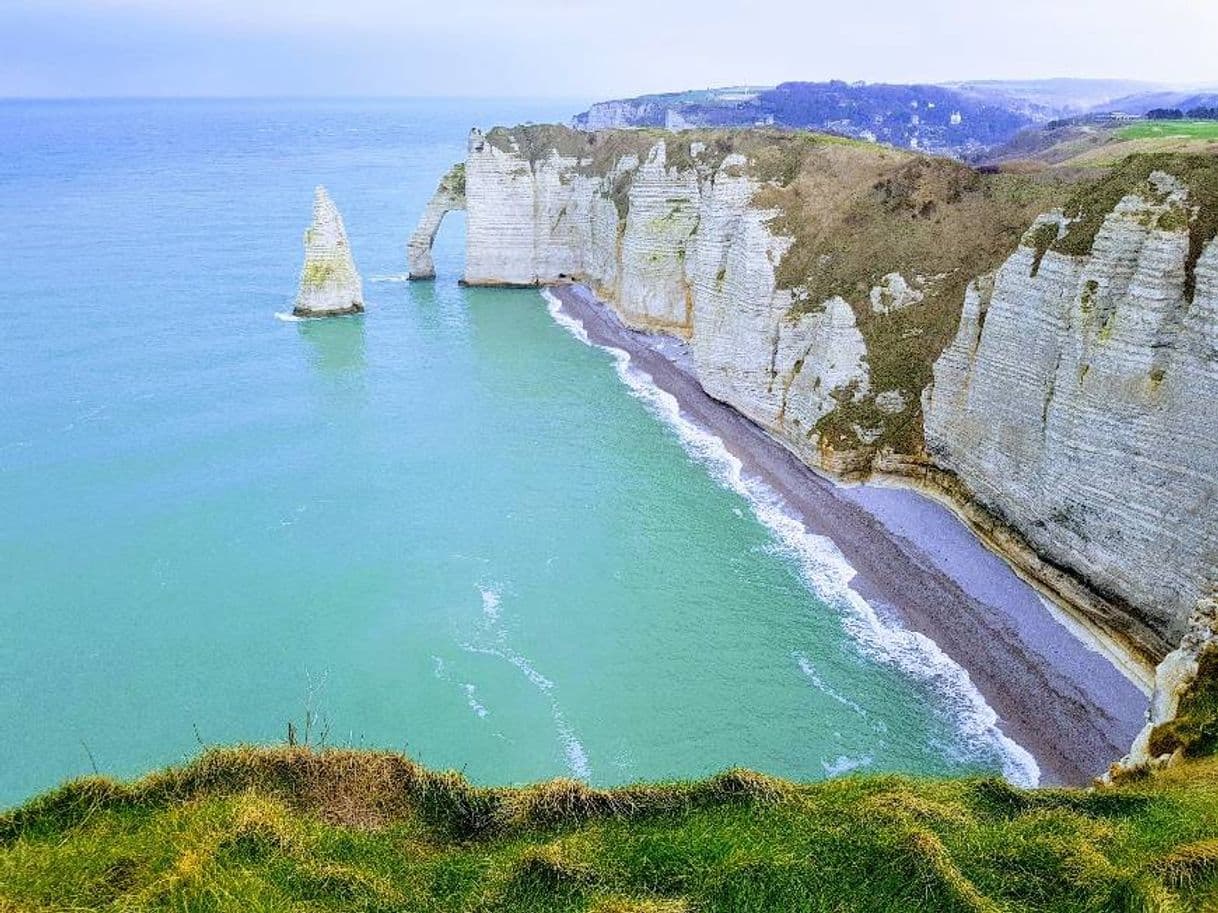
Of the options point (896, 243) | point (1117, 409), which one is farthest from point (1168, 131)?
point (1117, 409)

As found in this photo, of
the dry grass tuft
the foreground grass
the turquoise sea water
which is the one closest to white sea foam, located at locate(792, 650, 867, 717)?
the turquoise sea water

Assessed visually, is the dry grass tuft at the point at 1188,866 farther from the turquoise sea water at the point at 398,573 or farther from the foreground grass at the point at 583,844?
the turquoise sea water at the point at 398,573

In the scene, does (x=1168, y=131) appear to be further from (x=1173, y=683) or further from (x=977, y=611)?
(x=1173, y=683)

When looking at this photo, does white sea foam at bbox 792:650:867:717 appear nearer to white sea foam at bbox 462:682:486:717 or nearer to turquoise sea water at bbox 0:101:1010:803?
turquoise sea water at bbox 0:101:1010:803

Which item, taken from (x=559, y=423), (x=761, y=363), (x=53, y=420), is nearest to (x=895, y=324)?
(x=761, y=363)

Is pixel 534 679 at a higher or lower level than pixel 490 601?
lower

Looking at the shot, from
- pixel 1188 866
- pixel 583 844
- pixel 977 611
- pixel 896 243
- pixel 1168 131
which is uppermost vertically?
pixel 1168 131

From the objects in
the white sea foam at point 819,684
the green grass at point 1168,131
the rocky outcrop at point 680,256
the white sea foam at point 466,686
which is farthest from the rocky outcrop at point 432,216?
the green grass at point 1168,131
